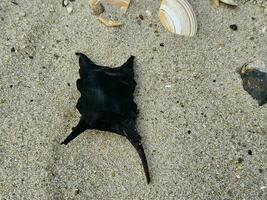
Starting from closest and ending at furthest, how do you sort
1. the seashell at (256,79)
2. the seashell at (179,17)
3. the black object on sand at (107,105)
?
1. the black object on sand at (107,105)
2. the seashell at (256,79)
3. the seashell at (179,17)

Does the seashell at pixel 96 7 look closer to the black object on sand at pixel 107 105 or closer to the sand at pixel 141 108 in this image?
the sand at pixel 141 108

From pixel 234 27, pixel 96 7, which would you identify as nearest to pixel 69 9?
pixel 96 7

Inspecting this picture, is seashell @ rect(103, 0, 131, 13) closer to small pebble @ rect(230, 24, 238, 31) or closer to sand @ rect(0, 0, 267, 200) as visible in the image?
sand @ rect(0, 0, 267, 200)

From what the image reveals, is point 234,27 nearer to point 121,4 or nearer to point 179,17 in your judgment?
point 179,17

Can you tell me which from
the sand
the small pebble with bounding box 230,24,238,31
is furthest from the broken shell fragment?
the small pebble with bounding box 230,24,238,31

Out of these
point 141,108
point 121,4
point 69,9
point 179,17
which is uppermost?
point 179,17

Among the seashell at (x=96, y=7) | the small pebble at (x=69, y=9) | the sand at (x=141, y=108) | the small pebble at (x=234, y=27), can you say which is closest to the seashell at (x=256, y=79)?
the sand at (x=141, y=108)
